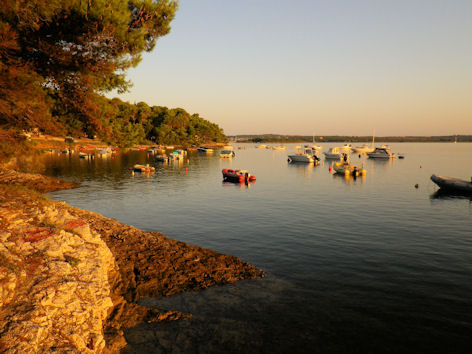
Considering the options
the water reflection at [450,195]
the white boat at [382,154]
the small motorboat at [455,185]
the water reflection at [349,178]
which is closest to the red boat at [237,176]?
the water reflection at [349,178]

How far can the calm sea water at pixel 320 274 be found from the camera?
11.3m

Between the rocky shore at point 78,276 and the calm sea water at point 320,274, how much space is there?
102cm

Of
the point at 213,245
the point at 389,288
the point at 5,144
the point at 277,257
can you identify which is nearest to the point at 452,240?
the point at 389,288

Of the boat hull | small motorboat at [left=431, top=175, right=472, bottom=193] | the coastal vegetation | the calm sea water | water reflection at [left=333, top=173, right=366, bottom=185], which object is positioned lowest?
the calm sea water

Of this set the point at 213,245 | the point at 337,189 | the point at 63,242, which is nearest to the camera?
the point at 63,242

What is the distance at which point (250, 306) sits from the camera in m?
13.2

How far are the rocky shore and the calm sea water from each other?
40.1 inches

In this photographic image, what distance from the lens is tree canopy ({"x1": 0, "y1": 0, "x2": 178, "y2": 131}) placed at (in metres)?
13.9

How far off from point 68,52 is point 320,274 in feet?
60.2

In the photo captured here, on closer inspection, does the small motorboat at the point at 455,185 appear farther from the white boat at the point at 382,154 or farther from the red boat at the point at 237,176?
the white boat at the point at 382,154

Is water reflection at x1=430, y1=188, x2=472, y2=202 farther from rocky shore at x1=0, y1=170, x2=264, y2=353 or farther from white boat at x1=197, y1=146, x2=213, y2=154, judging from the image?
white boat at x1=197, y1=146, x2=213, y2=154

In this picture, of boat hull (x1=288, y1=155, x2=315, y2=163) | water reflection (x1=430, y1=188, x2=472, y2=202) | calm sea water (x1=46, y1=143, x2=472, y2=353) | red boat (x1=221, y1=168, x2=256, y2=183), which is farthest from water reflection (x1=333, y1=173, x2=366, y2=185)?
boat hull (x1=288, y1=155, x2=315, y2=163)

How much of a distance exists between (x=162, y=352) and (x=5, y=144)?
13485mm

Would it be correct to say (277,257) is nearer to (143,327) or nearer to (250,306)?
(250,306)
